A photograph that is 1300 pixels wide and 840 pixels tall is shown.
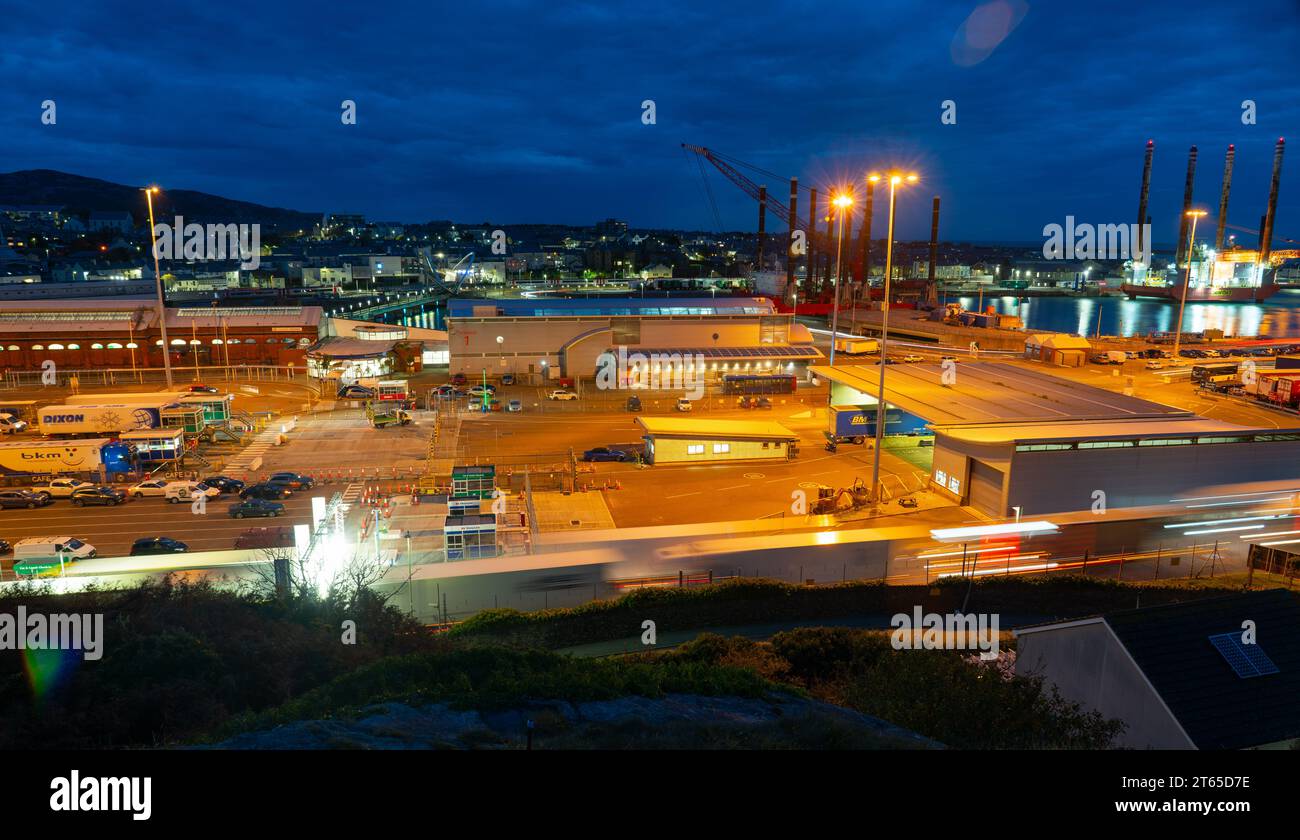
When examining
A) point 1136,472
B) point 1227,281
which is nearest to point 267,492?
point 1136,472

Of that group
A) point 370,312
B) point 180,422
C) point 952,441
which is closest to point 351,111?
point 180,422

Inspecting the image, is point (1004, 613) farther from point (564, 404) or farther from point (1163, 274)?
point (1163, 274)

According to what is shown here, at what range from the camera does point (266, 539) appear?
1266 centimetres

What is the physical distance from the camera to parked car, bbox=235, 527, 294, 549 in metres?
12.2

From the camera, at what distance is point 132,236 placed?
9325cm

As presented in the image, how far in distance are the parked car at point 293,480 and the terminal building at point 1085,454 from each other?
14.2 m

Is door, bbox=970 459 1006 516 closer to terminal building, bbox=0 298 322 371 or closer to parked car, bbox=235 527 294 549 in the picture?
parked car, bbox=235 527 294 549

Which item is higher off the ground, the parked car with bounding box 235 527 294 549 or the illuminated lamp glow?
the illuminated lamp glow

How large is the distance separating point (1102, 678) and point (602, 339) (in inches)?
919

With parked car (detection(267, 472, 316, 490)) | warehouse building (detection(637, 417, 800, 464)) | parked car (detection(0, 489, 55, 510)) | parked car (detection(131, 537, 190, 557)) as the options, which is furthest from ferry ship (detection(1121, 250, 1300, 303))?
parked car (detection(0, 489, 55, 510))

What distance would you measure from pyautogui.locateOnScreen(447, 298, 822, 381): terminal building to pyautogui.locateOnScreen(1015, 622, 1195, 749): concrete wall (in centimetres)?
2050

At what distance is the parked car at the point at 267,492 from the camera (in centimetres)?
1582

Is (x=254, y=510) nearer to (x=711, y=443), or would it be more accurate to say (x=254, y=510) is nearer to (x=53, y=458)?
(x=53, y=458)

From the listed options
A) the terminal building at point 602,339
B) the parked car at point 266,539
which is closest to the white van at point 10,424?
the parked car at point 266,539
